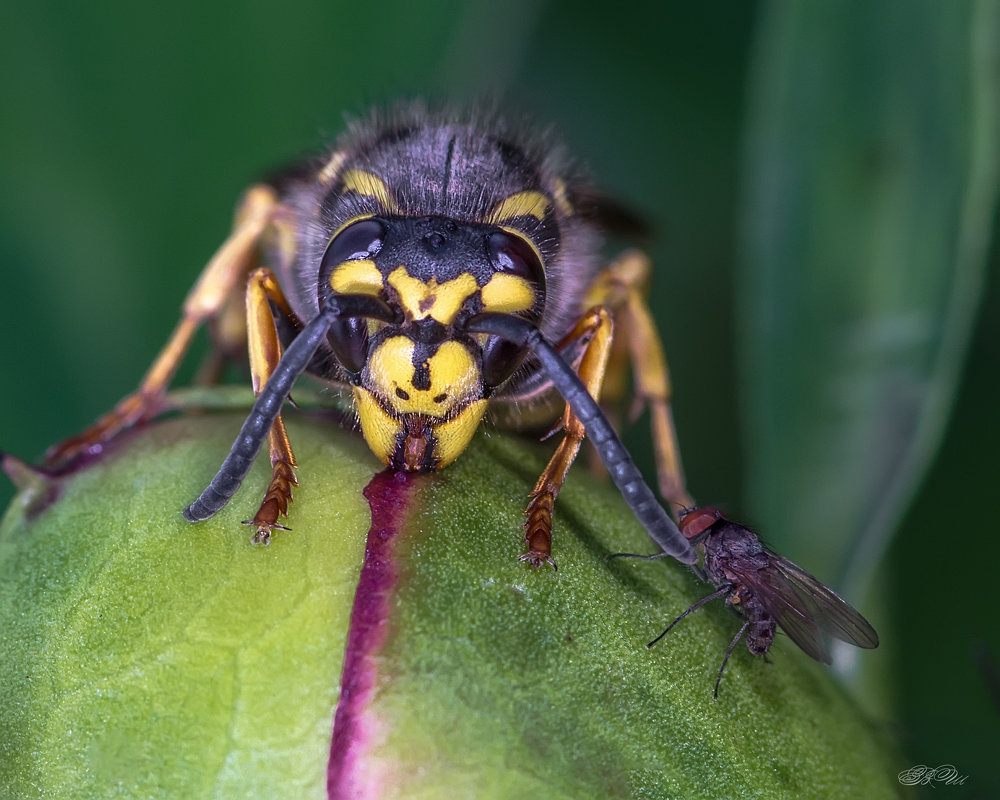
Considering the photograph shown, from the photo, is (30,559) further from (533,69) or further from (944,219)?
(533,69)

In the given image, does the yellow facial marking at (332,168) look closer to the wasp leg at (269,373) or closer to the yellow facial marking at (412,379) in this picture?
the wasp leg at (269,373)

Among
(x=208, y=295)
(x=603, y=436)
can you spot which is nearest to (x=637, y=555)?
(x=603, y=436)

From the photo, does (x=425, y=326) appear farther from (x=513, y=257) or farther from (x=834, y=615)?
(x=834, y=615)

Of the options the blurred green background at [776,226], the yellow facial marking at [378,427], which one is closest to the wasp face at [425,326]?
the yellow facial marking at [378,427]

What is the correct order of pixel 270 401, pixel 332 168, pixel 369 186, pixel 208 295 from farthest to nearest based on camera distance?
pixel 208 295
pixel 332 168
pixel 369 186
pixel 270 401

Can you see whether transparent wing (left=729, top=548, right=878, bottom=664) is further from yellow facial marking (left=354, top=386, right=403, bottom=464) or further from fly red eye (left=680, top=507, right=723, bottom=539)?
yellow facial marking (left=354, top=386, right=403, bottom=464)

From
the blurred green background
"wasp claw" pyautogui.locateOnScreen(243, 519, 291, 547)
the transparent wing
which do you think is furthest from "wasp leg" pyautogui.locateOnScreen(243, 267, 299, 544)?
the blurred green background
